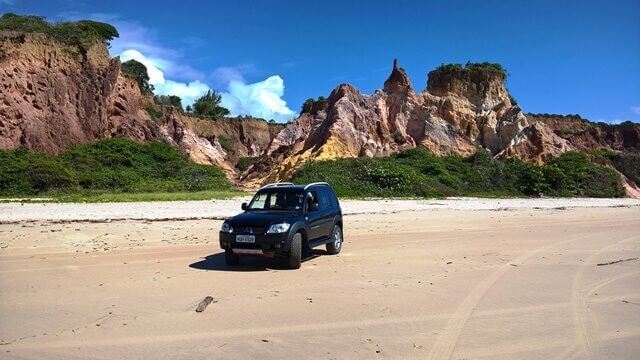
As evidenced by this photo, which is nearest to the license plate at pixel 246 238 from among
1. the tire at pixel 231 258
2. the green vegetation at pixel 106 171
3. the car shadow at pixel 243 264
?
the tire at pixel 231 258

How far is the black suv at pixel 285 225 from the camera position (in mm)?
9648

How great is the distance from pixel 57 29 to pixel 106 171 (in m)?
15.2

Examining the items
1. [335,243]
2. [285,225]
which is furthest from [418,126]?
[285,225]

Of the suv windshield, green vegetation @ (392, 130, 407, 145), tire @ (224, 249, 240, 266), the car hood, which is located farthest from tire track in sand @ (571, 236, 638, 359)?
green vegetation @ (392, 130, 407, 145)

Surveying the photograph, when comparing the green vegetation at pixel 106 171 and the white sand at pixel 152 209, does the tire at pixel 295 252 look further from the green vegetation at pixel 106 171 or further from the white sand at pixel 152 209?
the green vegetation at pixel 106 171

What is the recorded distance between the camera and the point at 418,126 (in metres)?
46.9

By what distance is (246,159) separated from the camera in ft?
216

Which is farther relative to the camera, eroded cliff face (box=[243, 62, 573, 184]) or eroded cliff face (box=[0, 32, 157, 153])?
eroded cliff face (box=[243, 62, 573, 184])

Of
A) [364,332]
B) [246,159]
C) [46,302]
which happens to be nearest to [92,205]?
[46,302]

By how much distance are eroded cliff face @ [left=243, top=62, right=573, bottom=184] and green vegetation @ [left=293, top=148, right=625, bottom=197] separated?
284 cm

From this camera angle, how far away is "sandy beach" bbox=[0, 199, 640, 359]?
211 inches

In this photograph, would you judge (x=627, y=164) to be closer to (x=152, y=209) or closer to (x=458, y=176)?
(x=458, y=176)

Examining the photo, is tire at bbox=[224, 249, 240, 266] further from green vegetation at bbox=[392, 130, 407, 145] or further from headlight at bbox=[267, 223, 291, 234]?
green vegetation at bbox=[392, 130, 407, 145]

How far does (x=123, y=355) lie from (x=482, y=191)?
3630 cm
